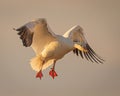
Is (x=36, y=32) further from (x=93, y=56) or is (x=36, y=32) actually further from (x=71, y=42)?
(x=93, y=56)

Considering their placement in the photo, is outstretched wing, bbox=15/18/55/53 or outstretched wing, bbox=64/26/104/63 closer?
outstretched wing, bbox=15/18/55/53

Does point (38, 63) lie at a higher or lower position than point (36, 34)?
lower

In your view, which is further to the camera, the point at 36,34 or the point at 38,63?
the point at 38,63

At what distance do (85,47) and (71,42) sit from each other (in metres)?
1.78

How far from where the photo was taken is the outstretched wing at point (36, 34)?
20188mm

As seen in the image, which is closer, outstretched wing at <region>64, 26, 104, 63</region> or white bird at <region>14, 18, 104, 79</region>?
white bird at <region>14, 18, 104, 79</region>

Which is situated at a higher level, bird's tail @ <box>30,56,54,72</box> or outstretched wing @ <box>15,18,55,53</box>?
outstretched wing @ <box>15,18,55,53</box>

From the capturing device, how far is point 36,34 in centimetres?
2148

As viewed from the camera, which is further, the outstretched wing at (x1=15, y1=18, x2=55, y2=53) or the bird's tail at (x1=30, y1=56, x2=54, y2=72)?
the bird's tail at (x1=30, y1=56, x2=54, y2=72)

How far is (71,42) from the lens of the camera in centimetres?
2147

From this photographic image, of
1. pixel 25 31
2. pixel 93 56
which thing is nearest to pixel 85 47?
pixel 93 56

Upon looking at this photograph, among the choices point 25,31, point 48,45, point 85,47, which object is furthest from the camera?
point 85,47

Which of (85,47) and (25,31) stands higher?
(25,31)

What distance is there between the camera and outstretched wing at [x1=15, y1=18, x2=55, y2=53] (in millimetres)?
20188
